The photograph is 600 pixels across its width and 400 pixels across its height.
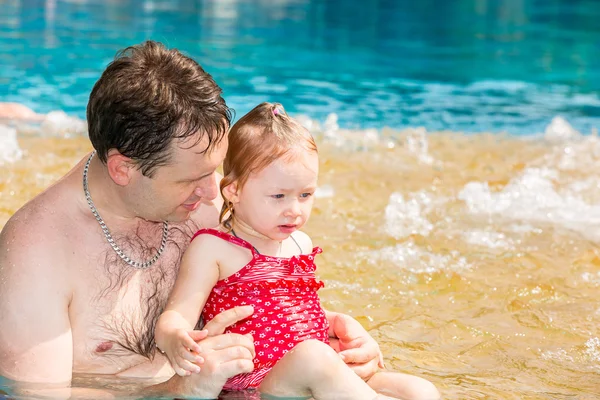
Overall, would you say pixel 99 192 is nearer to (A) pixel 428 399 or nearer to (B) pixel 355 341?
(B) pixel 355 341

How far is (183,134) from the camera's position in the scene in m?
3.21

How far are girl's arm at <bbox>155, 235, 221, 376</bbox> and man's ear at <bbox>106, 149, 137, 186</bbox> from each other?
0.38 metres

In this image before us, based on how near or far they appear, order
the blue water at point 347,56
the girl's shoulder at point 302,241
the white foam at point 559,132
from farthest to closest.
Answer: 1. the blue water at point 347,56
2. the white foam at point 559,132
3. the girl's shoulder at point 302,241

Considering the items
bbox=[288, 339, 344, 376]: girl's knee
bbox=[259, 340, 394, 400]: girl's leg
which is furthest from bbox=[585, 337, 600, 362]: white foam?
bbox=[288, 339, 344, 376]: girl's knee

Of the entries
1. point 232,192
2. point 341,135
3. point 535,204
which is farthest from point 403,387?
point 341,135

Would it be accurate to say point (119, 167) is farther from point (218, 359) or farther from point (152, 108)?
point (218, 359)

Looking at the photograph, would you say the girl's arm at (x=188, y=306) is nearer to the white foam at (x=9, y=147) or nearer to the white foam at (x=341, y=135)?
the white foam at (x=9, y=147)

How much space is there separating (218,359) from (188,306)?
0.85ft

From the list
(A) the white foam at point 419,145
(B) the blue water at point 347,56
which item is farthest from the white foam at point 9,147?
(A) the white foam at point 419,145

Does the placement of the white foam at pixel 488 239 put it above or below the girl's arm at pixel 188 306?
below

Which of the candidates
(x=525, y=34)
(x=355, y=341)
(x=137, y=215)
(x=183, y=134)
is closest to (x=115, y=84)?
(x=183, y=134)

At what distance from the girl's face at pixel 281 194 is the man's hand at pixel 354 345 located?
18.7 inches

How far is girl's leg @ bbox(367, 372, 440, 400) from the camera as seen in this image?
3.43 meters

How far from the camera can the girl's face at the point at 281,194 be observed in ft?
11.2
